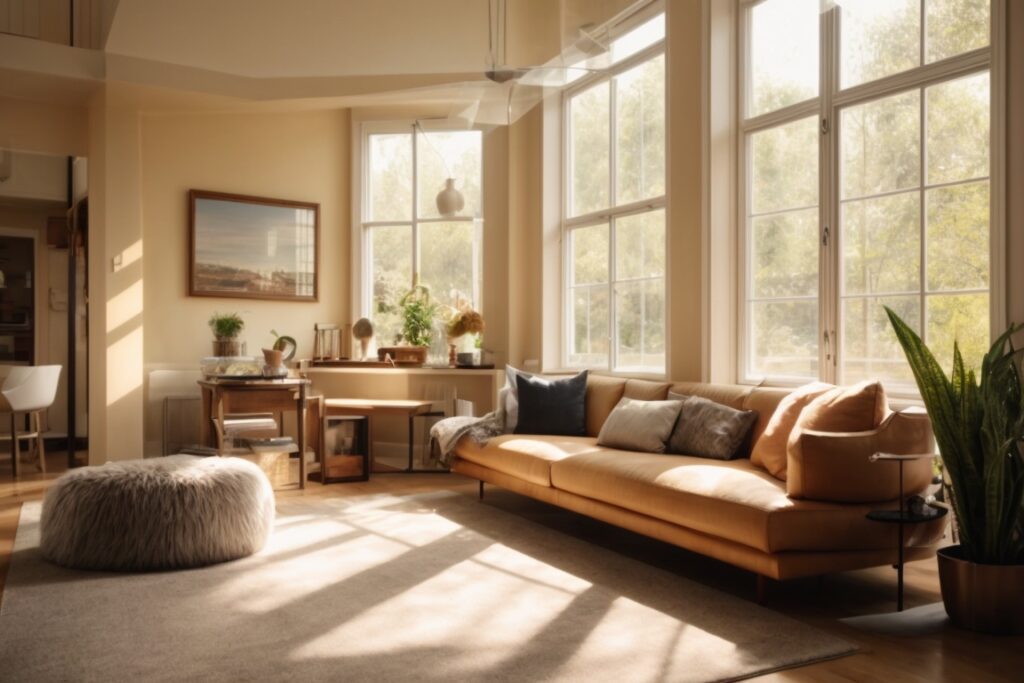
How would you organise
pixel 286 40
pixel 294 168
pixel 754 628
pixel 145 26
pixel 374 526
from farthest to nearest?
1. pixel 294 168
2. pixel 286 40
3. pixel 145 26
4. pixel 374 526
5. pixel 754 628

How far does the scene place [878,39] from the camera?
4195mm

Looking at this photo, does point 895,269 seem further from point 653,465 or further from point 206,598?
point 206,598

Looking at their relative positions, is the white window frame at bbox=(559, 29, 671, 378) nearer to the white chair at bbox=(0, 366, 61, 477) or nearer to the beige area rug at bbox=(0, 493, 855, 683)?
the beige area rug at bbox=(0, 493, 855, 683)

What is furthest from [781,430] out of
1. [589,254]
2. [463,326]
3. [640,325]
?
[463,326]

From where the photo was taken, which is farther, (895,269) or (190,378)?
(190,378)

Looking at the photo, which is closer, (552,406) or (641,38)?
(552,406)

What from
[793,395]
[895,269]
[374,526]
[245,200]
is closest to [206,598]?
[374,526]

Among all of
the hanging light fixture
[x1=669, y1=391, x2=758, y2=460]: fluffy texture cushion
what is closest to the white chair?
the hanging light fixture

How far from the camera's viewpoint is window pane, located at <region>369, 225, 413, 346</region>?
295 inches

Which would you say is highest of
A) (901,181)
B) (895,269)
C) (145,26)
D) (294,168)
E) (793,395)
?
(145,26)

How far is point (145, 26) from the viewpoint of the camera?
6422 millimetres

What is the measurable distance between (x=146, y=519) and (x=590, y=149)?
418 centimetres

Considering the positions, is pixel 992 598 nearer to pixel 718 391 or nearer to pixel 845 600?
pixel 845 600

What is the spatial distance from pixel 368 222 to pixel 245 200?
3.47ft
